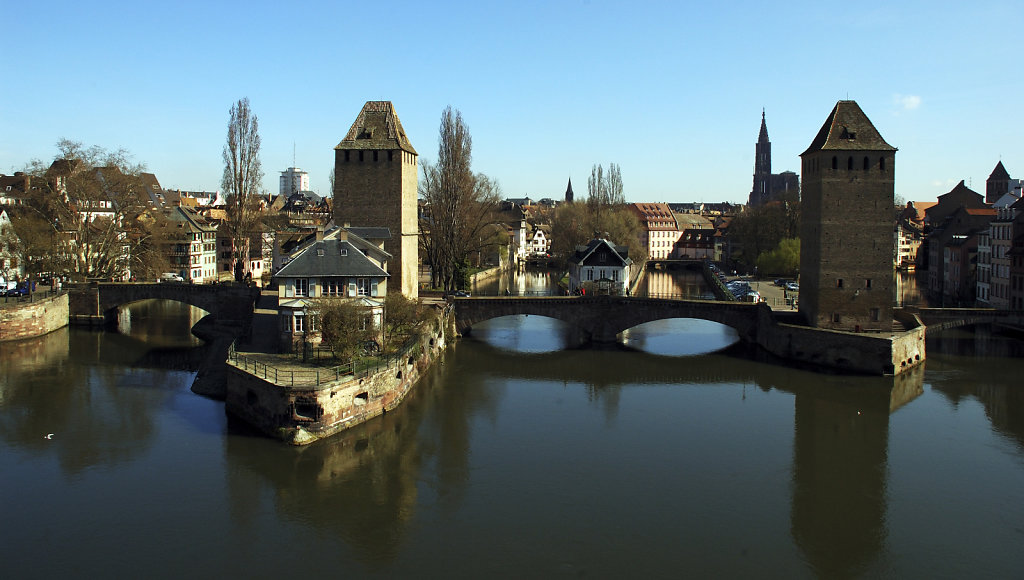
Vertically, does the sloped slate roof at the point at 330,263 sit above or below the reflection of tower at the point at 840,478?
above

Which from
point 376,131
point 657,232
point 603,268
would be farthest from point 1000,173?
point 376,131

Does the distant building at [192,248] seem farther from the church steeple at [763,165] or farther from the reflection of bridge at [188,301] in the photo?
the church steeple at [763,165]

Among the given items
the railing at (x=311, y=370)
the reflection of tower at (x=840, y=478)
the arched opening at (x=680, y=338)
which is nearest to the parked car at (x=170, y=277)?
the railing at (x=311, y=370)

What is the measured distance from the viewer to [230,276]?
70.5 metres

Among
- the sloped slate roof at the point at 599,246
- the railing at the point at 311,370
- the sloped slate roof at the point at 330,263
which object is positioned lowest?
the railing at the point at 311,370

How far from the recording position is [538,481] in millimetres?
21219

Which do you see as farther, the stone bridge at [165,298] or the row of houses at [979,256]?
the row of houses at [979,256]

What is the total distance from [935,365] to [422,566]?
2897 cm

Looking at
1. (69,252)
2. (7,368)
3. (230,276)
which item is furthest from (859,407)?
(230,276)

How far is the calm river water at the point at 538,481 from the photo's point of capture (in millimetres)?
16969

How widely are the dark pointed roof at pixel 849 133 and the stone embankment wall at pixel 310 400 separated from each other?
2161cm

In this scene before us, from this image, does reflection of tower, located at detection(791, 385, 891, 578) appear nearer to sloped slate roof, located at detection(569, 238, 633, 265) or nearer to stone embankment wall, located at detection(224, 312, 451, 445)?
stone embankment wall, located at detection(224, 312, 451, 445)

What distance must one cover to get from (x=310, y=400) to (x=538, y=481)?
740cm

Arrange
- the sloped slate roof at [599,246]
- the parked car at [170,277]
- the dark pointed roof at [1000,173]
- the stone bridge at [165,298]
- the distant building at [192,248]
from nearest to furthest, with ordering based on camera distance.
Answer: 1. the stone bridge at [165,298]
2. the sloped slate roof at [599,246]
3. the parked car at [170,277]
4. the distant building at [192,248]
5. the dark pointed roof at [1000,173]
